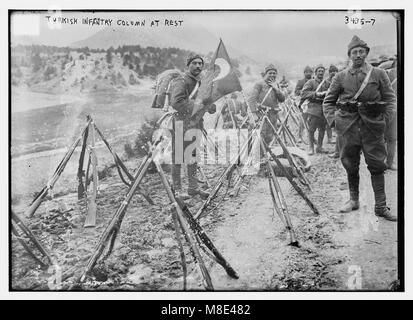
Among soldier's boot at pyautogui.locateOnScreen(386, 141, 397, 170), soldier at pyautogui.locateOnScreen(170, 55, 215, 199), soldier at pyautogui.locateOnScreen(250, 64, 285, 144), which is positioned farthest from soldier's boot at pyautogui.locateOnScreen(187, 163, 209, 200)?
soldier's boot at pyautogui.locateOnScreen(386, 141, 397, 170)

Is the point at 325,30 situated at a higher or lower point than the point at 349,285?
higher

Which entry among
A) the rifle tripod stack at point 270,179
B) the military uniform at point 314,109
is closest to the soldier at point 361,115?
the military uniform at point 314,109

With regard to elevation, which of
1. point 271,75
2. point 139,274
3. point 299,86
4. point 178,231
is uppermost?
point 271,75

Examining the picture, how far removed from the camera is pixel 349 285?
3.72 meters

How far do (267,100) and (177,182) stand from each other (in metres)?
1.13

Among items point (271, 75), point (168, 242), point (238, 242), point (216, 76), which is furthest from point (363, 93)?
point (168, 242)

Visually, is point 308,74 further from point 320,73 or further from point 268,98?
point 268,98

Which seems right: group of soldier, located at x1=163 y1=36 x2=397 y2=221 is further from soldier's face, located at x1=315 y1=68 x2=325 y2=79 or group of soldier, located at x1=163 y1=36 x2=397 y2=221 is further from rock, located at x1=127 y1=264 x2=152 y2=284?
rock, located at x1=127 y1=264 x2=152 y2=284

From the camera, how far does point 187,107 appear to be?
379 cm
